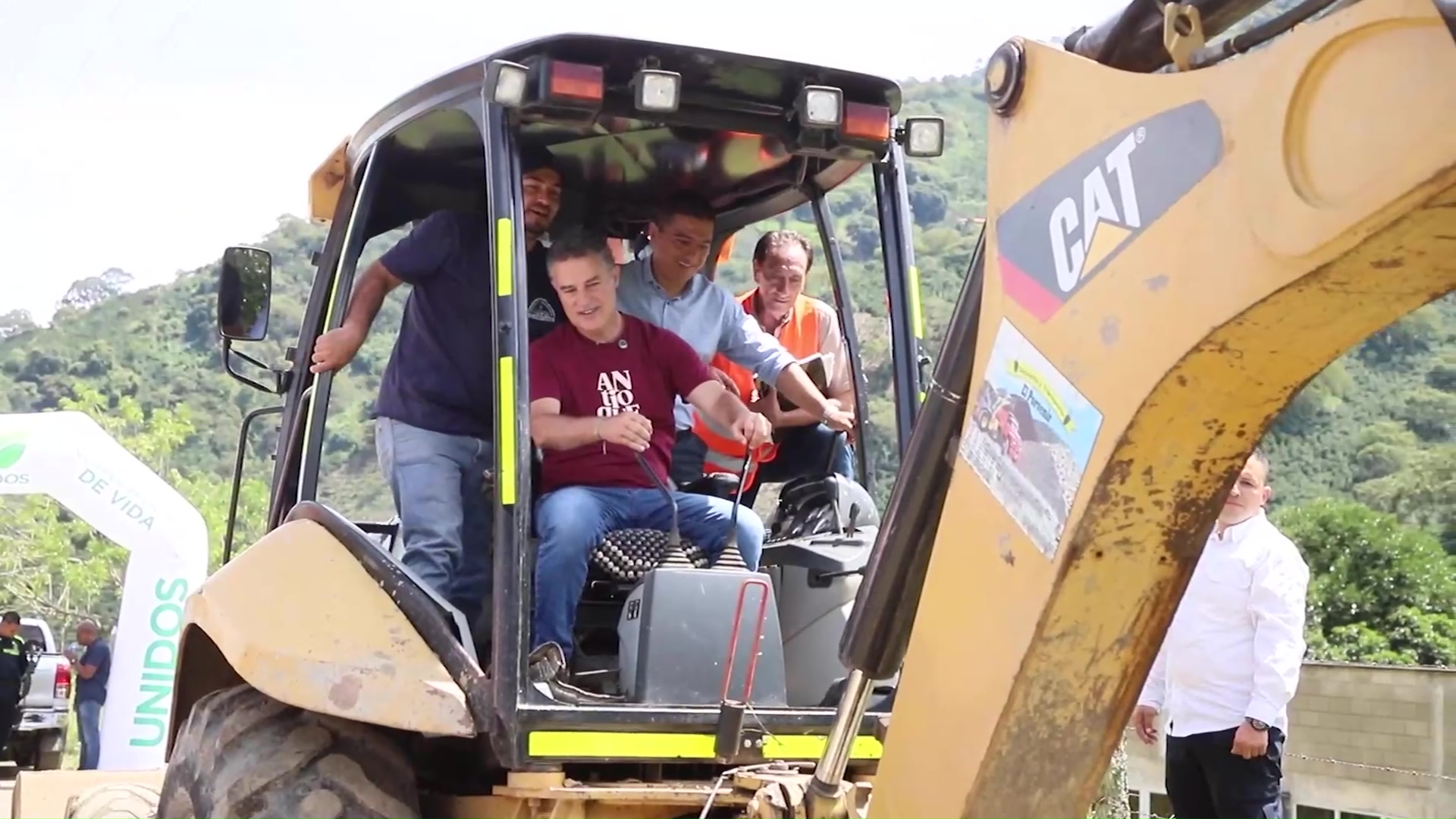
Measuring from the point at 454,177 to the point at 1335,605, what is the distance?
857 inches

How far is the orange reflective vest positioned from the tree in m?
18.4

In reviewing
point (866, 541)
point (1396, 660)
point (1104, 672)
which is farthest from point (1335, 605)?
point (1104, 672)

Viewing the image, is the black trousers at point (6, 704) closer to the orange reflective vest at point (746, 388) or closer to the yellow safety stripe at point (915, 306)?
the orange reflective vest at point (746, 388)

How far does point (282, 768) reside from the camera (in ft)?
12.8

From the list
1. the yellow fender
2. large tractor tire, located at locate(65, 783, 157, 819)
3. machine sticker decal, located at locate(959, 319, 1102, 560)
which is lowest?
large tractor tire, located at locate(65, 783, 157, 819)

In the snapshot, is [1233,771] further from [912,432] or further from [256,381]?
[256,381]

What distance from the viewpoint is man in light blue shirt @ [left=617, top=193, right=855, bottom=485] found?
16.1 ft

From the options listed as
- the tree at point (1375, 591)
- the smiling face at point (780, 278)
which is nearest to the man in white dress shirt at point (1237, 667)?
the smiling face at point (780, 278)

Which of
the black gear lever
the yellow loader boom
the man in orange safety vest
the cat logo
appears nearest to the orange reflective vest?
the man in orange safety vest

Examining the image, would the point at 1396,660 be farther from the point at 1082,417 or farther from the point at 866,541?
the point at 1082,417

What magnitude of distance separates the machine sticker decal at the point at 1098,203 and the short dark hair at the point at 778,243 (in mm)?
3198

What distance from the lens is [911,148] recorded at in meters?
4.50

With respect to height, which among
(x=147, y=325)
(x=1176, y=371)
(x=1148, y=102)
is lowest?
(x=1176, y=371)

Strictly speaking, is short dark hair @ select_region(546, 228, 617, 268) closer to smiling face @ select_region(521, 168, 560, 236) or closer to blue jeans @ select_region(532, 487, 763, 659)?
smiling face @ select_region(521, 168, 560, 236)
